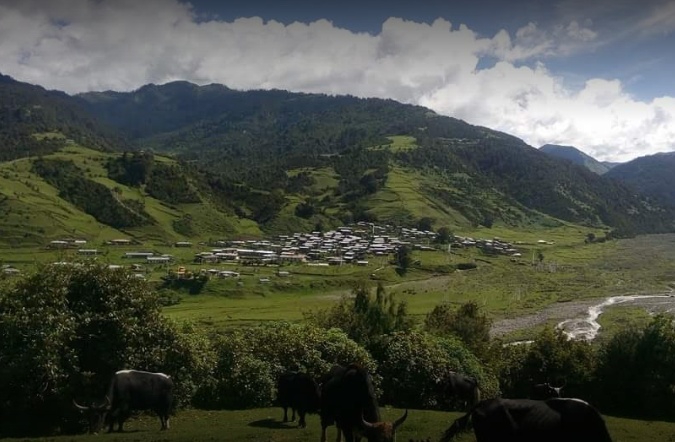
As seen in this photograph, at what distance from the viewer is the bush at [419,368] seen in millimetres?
34438

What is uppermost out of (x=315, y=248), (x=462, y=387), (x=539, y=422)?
(x=539, y=422)

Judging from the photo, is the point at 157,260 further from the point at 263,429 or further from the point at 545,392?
the point at 545,392

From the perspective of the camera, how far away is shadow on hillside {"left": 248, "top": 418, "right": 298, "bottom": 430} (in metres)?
24.8

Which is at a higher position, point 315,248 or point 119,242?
point 119,242

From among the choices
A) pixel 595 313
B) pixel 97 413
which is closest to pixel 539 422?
pixel 97 413

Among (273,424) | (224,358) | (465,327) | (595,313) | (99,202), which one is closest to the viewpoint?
(273,424)

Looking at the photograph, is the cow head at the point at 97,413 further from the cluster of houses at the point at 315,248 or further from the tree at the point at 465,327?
the cluster of houses at the point at 315,248

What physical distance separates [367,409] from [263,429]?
8.97 metres

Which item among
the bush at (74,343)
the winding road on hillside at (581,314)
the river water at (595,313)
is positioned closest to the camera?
the bush at (74,343)

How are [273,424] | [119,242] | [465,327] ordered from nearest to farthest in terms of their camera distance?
[273,424] → [465,327] → [119,242]

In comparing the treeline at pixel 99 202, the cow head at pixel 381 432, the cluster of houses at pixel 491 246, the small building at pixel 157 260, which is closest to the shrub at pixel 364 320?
the cow head at pixel 381 432

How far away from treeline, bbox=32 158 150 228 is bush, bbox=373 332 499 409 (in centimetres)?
16106

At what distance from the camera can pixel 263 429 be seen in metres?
24.2

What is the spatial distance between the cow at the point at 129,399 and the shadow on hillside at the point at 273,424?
425 cm
